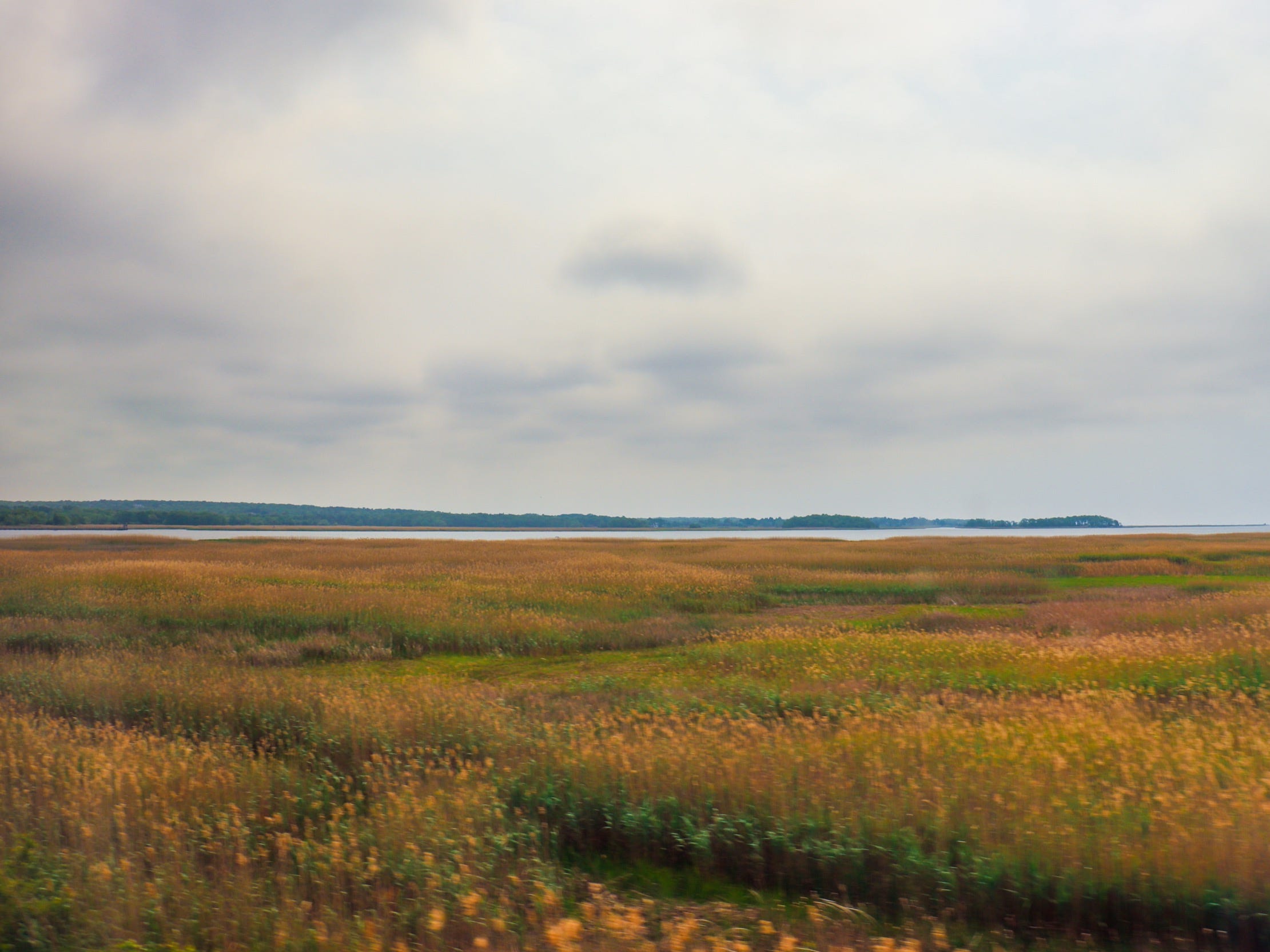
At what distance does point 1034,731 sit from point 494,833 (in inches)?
211

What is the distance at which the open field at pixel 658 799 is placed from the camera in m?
4.60

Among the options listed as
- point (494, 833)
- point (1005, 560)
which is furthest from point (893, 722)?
point (1005, 560)

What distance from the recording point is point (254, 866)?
553 cm

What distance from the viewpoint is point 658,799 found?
6.62m

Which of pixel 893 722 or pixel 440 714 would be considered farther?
pixel 440 714

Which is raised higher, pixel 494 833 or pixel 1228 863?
pixel 1228 863

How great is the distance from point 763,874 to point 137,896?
4.24 m

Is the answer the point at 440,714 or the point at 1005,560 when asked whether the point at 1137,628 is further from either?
the point at 1005,560

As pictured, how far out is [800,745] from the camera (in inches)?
296

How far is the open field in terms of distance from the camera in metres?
4.60

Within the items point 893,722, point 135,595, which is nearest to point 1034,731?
point 893,722

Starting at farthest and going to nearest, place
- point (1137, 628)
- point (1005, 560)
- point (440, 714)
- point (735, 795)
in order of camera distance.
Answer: point (1005, 560) → point (1137, 628) → point (440, 714) → point (735, 795)

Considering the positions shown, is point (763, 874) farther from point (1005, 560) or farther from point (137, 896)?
point (1005, 560)

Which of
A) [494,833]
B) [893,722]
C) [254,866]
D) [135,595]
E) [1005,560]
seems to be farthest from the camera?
[1005,560]
